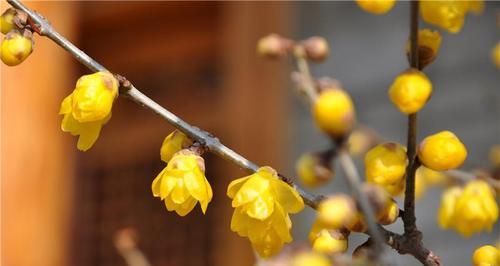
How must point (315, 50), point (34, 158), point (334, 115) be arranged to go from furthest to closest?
point (34, 158), point (315, 50), point (334, 115)

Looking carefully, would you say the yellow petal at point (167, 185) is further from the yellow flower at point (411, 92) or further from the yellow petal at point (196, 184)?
the yellow flower at point (411, 92)

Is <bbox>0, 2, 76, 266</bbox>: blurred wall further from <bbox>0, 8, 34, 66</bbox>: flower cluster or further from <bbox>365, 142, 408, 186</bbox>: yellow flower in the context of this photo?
<bbox>365, 142, 408, 186</bbox>: yellow flower

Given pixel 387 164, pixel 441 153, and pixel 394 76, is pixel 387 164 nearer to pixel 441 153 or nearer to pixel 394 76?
pixel 441 153

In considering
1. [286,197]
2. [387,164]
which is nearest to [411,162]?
[387,164]

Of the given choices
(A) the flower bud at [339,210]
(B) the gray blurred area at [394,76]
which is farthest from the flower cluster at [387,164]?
(B) the gray blurred area at [394,76]

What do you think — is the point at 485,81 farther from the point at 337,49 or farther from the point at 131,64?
the point at 131,64

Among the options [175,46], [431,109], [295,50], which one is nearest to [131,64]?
[175,46]

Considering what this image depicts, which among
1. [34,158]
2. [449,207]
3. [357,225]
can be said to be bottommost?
[34,158]

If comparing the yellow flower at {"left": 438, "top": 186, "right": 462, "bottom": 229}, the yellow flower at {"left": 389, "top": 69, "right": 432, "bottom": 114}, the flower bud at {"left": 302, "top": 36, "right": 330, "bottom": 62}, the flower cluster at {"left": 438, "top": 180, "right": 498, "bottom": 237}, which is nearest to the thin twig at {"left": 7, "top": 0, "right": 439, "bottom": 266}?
the yellow flower at {"left": 389, "top": 69, "right": 432, "bottom": 114}
